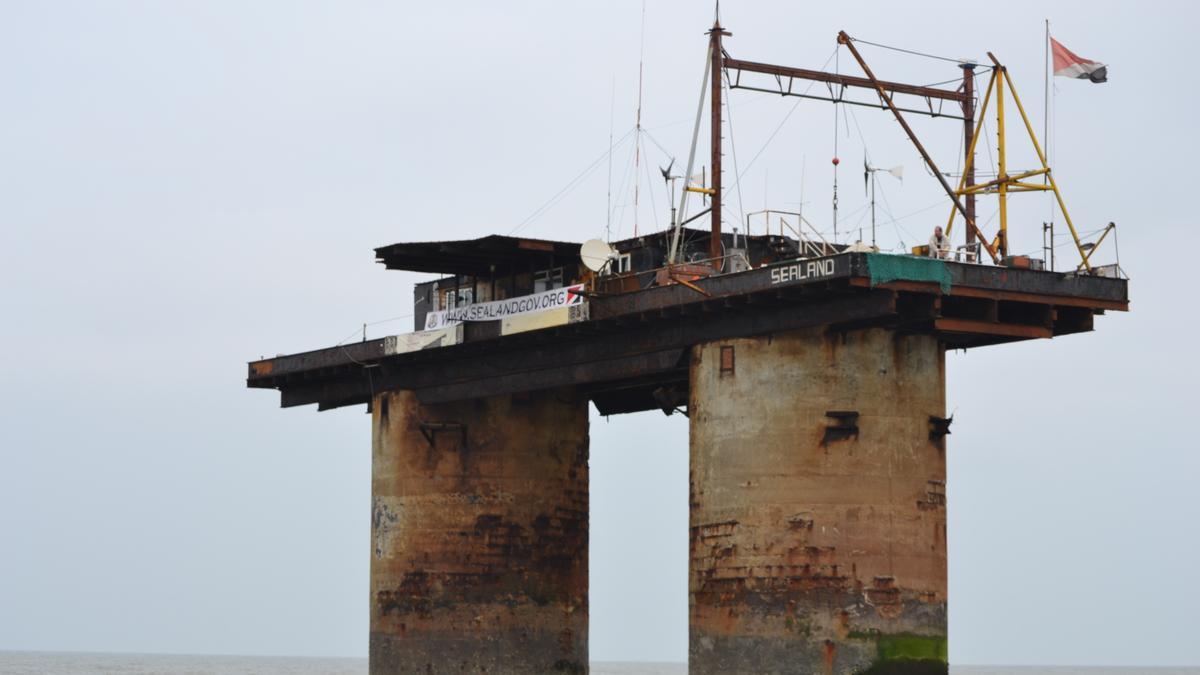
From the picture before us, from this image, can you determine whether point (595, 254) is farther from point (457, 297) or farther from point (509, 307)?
point (457, 297)

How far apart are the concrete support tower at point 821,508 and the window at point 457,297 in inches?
661


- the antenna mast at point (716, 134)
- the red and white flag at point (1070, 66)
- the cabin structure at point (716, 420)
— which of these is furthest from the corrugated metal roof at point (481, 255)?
the red and white flag at point (1070, 66)

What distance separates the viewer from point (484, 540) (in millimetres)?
71875

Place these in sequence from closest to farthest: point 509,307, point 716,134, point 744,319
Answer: point 744,319
point 716,134
point 509,307

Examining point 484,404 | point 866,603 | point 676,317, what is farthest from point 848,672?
point 484,404

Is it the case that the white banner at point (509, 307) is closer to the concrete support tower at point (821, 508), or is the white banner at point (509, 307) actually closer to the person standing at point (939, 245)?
the concrete support tower at point (821, 508)

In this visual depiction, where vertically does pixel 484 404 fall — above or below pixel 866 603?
above

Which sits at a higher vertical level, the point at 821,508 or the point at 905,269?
the point at 905,269

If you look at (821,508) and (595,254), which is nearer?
(821,508)

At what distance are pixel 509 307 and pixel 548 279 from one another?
312 cm

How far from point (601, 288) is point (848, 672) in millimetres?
15205

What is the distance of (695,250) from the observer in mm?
69812

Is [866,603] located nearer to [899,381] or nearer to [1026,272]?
[899,381]

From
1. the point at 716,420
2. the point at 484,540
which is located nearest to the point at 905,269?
the point at 716,420
